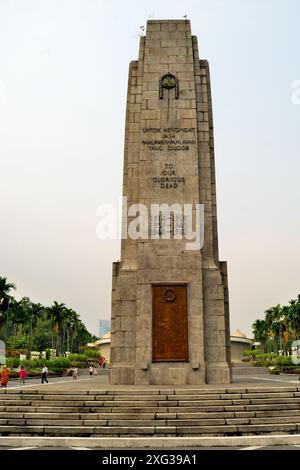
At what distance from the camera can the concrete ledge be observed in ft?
29.9

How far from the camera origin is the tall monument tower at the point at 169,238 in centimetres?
1639

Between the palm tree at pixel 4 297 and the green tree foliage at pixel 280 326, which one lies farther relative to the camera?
the green tree foliage at pixel 280 326

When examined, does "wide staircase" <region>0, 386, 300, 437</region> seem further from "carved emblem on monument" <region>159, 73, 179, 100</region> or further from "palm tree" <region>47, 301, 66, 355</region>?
"palm tree" <region>47, 301, 66, 355</region>

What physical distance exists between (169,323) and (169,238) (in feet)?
12.1

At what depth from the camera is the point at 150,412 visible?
35.5 feet

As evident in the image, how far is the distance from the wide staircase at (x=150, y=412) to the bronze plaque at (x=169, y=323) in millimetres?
4059

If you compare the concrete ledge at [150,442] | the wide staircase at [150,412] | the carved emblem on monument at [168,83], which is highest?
the carved emblem on monument at [168,83]

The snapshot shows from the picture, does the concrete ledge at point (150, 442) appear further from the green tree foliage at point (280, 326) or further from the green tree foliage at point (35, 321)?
the green tree foliage at point (280, 326)

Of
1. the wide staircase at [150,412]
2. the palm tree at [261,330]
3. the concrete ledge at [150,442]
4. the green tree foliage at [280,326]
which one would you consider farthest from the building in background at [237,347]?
the concrete ledge at [150,442]

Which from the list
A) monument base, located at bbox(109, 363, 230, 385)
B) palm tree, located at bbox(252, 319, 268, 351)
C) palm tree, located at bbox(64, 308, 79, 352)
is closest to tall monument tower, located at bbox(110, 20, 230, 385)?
monument base, located at bbox(109, 363, 230, 385)

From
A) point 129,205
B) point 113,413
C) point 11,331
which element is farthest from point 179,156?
point 11,331

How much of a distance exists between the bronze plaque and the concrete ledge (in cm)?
686

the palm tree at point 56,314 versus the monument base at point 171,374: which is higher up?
the palm tree at point 56,314
